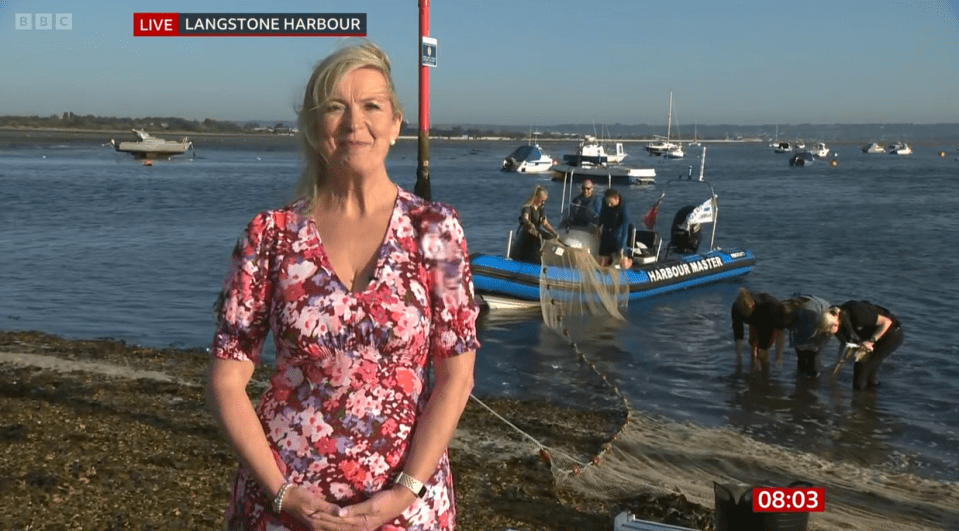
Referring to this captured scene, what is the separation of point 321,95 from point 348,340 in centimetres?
55

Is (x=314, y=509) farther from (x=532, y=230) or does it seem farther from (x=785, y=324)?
(x=532, y=230)

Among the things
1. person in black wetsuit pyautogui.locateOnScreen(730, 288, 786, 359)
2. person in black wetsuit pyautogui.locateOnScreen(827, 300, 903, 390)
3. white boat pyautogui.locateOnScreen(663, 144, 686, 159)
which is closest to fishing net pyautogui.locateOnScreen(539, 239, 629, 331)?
person in black wetsuit pyautogui.locateOnScreen(730, 288, 786, 359)

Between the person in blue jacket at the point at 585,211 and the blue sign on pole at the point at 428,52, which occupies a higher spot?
the blue sign on pole at the point at 428,52

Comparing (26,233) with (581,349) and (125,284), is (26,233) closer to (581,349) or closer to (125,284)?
(125,284)

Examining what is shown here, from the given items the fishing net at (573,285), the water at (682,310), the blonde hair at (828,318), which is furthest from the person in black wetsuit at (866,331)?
the fishing net at (573,285)

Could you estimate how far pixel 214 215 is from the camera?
36.5 m

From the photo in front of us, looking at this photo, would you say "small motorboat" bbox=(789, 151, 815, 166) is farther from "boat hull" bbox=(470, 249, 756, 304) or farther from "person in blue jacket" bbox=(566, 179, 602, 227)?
"person in blue jacket" bbox=(566, 179, 602, 227)

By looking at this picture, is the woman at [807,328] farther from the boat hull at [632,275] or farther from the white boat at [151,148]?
the white boat at [151,148]

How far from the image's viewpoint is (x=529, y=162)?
262 feet

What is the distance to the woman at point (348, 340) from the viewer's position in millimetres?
2039

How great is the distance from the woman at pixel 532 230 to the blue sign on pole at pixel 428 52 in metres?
6.54

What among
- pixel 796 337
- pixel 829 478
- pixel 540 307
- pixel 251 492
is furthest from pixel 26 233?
pixel 251 492

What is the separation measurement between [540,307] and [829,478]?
7.83 metres

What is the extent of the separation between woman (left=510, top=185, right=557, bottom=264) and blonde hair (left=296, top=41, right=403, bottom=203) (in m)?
12.7
